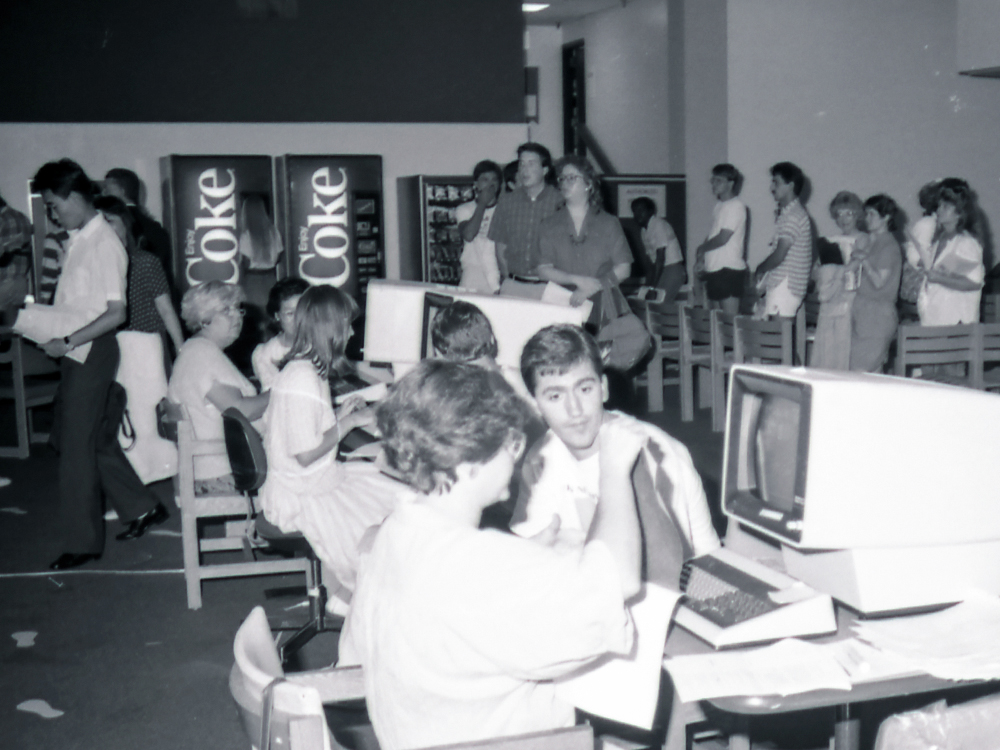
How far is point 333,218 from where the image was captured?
7.20 m

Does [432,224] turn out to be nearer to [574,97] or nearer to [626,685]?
A: [574,97]

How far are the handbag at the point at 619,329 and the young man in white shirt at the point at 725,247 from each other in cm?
216

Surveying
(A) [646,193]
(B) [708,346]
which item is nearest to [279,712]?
(B) [708,346]

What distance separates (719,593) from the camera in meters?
1.66

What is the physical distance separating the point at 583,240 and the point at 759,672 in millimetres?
3008

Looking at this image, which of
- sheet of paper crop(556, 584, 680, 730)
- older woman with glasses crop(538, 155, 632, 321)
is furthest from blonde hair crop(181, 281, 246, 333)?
sheet of paper crop(556, 584, 680, 730)

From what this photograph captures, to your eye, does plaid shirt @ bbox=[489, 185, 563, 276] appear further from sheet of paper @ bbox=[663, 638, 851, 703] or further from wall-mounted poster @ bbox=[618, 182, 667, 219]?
wall-mounted poster @ bbox=[618, 182, 667, 219]

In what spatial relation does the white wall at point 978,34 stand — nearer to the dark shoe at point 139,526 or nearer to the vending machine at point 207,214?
the vending machine at point 207,214

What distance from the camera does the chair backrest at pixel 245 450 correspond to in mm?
2923

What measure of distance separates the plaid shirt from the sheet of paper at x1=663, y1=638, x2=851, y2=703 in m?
3.08

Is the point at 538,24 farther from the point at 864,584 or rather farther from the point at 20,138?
the point at 864,584

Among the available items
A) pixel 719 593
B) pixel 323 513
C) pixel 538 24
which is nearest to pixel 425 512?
pixel 719 593

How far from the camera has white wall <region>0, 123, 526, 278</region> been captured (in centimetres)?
680

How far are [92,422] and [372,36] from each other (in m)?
4.43
